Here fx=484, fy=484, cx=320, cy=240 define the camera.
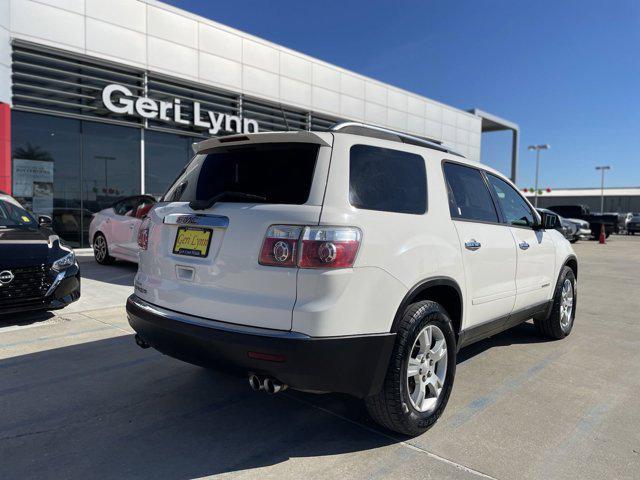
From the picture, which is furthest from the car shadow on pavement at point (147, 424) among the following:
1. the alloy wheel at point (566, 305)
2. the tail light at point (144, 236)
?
the alloy wheel at point (566, 305)

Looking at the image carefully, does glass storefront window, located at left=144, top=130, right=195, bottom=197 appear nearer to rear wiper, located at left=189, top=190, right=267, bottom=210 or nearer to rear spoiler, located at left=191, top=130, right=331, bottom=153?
rear spoiler, located at left=191, top=130, right=331, bottom=153

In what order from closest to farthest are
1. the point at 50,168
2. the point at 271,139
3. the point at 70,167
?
1. the point at 271,139
2. the point at 50,168
3. the point at 70,167

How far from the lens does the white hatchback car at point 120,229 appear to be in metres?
9.17

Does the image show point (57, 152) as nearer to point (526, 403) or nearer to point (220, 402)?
point (220, 402)

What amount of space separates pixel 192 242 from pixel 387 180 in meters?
1.27

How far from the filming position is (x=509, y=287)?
4.15 metres

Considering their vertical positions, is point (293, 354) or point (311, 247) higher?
point (311, 247)

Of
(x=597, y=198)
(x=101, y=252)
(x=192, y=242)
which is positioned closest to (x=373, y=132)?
(x=192, y=242)

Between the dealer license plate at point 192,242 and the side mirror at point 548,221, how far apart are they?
3454mm

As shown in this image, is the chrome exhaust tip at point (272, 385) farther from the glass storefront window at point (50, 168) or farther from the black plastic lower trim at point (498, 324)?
the glass storefront window at point (50, 168)

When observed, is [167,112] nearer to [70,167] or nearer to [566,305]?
[70,167]

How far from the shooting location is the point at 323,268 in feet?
8.24

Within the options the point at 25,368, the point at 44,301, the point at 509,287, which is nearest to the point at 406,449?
the point at 509,287

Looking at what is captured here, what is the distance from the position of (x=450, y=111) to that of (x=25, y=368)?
23865 millimetres
